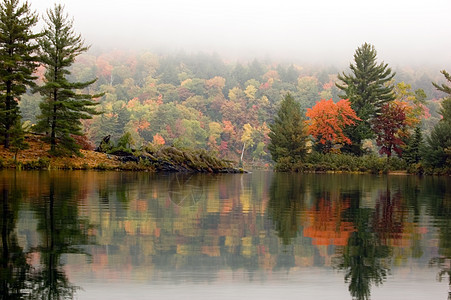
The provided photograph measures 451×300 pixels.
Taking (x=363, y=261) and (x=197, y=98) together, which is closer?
(x=363, y=261)

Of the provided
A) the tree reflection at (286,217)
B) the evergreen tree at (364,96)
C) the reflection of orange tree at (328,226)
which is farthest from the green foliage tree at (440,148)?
the reflection of orange tree at (328,226)

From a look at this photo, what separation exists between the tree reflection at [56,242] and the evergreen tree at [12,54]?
18081 millimetres

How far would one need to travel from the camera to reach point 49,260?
16.7ft

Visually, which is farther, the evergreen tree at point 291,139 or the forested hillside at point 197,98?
the forested hillside at point 197,98

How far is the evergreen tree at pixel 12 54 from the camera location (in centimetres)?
2670

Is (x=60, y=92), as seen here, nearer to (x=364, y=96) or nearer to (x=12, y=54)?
(x=12, y=54)

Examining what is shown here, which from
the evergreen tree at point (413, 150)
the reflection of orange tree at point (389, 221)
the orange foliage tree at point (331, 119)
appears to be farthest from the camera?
the orange foliage tree at point (331, 119)

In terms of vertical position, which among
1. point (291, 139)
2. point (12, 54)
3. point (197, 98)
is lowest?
point (291, 139)

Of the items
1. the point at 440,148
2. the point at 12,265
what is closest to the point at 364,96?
the point at 440,148

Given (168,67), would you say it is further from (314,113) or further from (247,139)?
(314,113)

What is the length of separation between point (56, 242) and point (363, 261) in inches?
133

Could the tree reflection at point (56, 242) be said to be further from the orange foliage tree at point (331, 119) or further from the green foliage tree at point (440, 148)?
the orange foliage tree at point (331, 119)

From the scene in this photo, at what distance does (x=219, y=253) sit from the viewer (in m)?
5.50

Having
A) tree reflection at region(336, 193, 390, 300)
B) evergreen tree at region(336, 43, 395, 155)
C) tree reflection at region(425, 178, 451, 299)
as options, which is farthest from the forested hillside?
tree reflection at region(336, 193, 390, 300)
